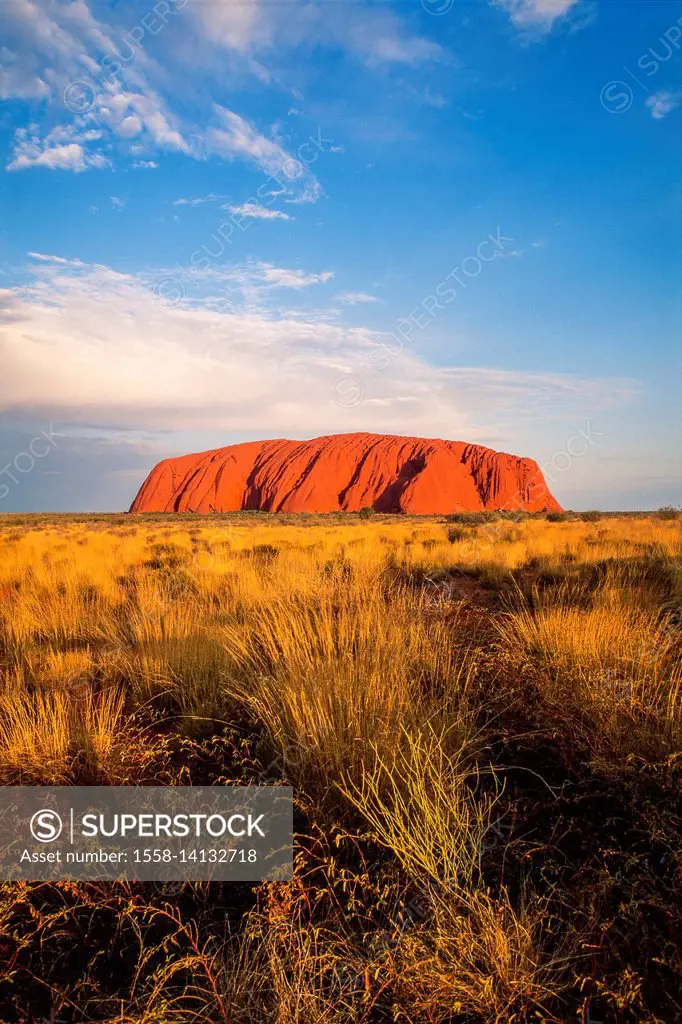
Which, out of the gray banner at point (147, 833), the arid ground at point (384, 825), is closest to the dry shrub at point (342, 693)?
the arid ground at point (384, 825)

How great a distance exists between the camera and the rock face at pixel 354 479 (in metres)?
74.9

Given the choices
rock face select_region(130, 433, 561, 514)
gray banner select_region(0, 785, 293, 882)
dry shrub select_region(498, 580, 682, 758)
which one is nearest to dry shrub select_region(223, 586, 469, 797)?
gray banner select_region(0, 785, 293, 882)

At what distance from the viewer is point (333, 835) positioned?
1.83 meters

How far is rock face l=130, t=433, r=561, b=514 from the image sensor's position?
74938 millimetres

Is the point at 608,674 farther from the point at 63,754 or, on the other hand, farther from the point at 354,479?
the point at 354,479

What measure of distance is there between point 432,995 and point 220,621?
138 inches

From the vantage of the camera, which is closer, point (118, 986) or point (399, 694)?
point (118, 986)

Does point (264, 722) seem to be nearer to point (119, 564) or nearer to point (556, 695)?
point (556, 695)

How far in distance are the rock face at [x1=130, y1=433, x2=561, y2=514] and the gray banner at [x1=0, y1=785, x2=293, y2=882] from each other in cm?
6776

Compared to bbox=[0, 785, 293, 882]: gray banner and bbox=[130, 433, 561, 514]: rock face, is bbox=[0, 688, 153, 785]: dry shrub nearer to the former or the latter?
bbox=[0, 785, 293, 882]: gray banner

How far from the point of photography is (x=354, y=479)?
8031 cm

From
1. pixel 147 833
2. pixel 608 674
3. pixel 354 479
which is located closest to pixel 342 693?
pixel 147 833

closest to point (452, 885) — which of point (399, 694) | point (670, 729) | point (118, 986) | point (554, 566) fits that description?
point (399, 694)

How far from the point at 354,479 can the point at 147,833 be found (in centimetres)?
7879
